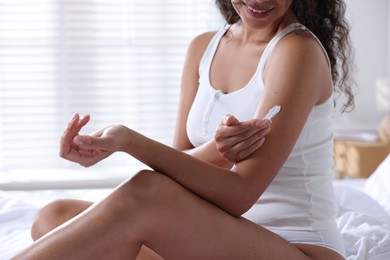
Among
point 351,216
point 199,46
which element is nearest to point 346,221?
point 351,216

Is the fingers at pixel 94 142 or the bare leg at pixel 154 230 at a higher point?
the fingers at pixel 94 142

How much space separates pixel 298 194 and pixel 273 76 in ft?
0.85

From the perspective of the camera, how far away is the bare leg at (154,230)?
1290 mm

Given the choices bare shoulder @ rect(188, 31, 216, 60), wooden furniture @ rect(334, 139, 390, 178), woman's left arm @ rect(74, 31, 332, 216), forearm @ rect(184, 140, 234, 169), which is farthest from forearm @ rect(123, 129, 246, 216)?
wooden furniture @ rect(334, 139, 390, 178)

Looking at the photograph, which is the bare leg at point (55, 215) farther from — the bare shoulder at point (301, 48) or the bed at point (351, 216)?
the bare shoulder at point (301, 48)

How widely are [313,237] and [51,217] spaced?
58cm

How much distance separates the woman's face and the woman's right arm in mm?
273

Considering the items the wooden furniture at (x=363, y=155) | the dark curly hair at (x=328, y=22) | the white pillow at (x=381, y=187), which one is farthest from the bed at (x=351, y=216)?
Result: the wooden furniture at (x=363, y=155)

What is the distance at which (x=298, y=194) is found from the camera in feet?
5.16

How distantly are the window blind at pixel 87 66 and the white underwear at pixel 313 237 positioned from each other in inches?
84.3

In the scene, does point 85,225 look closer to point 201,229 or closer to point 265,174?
point 201,229

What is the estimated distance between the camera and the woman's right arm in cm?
140

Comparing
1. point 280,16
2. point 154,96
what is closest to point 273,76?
point 280,16

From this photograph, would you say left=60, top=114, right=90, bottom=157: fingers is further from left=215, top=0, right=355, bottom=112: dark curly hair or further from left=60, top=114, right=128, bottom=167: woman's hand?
left=215, top=0, right=355, bottom=112: dark curly hair
